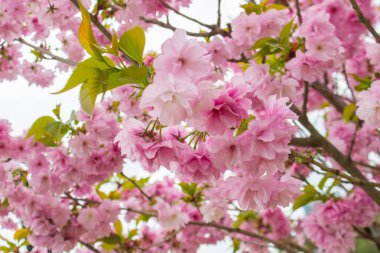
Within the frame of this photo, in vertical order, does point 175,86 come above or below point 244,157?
above

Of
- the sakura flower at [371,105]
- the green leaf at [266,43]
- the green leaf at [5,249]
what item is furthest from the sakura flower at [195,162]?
the green leaf at [5,249]

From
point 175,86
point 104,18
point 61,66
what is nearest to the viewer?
point 175,86

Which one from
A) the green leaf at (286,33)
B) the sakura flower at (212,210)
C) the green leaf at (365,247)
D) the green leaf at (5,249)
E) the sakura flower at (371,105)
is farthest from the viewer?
the green leaf at (365,247)

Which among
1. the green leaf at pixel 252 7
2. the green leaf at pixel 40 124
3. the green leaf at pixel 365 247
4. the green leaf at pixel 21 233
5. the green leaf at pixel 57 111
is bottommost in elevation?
the green leaf at pixel 21 233

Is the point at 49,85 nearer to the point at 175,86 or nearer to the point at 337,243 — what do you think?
the point at 337,243

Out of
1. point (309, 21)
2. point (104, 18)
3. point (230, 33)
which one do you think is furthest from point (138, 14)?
point (309, 21)

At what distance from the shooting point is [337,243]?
2.61 m

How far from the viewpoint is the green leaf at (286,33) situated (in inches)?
77.1

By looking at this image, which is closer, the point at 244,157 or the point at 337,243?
the point at 244,157

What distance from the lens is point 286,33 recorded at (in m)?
1.97

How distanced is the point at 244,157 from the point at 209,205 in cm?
211

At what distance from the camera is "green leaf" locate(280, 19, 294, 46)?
1958 mm

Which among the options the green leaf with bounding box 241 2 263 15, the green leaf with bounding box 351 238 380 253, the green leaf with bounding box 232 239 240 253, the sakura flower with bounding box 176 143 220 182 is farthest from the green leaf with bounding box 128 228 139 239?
the green leaf with bounding box 351 238 380 253

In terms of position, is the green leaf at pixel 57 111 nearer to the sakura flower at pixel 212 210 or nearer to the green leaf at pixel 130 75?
the green leaf at pixel 130 75
